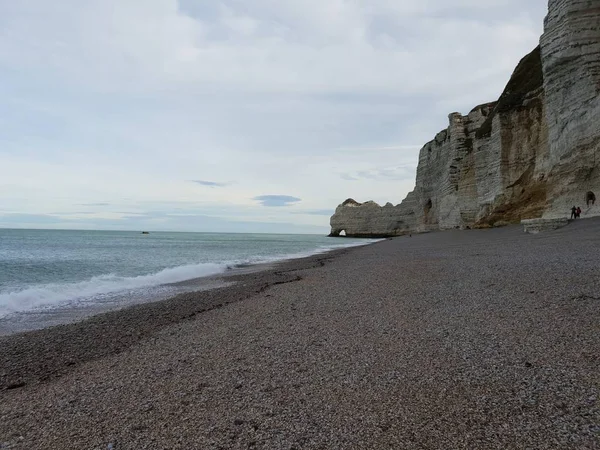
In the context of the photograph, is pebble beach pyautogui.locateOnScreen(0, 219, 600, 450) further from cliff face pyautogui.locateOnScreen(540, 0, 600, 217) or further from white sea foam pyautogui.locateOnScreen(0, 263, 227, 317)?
cliff face pyautogui.locateOnScreen(540, 0, 600, 217)

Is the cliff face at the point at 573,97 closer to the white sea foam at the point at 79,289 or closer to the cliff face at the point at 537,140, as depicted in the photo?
the cliff face at the point at 537,140

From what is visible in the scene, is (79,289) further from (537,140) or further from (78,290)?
(537,140)

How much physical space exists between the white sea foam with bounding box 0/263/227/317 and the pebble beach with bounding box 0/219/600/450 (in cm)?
403

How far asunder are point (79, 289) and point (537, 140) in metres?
28.7

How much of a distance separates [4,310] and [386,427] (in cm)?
1009

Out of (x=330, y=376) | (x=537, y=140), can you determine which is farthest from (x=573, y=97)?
(x=330, y=376)

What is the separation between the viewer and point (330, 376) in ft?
12.1

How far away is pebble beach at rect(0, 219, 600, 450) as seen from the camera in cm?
270

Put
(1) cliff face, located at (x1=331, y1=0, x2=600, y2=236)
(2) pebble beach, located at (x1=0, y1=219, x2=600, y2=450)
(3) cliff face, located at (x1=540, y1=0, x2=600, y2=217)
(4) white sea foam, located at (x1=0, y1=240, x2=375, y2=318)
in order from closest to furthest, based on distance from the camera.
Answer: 1. (2) pebble beach, located at (x1=0, y1=219, x2=600, y2=450)
2. (4) white sea foam, located at (x1=0, y1=240, x2=375, y2=318)
3. (3) cliff face, located at (x1=540, y1=0, x2=600, y2=217)
4. (1) cliff face, located at (x1=331, y1=0, x2=600, y2=236)

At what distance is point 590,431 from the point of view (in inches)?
98.4

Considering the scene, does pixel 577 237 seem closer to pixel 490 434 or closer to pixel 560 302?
pixel 560 302

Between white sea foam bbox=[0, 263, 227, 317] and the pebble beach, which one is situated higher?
the pebble beach

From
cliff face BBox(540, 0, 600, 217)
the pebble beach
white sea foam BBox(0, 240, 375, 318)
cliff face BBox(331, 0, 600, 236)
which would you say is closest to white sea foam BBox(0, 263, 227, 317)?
white sea foam BBox(0, 240, 375, 318)

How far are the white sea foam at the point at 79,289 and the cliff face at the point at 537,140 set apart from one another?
19.2 meters
